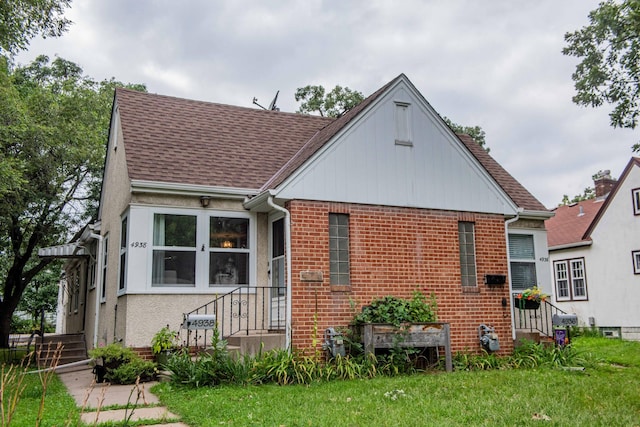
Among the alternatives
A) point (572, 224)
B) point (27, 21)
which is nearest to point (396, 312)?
point (27, 21)

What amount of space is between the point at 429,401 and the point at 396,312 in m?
2.98

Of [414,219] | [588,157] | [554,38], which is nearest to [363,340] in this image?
[414,219]

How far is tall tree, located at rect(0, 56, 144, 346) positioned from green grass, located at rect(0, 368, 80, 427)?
9274 mm

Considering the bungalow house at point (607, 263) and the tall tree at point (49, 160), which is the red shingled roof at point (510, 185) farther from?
the tall tree at point (49, 160)

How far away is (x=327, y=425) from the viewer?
5691 millimetres

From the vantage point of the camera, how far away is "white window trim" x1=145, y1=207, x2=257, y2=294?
34.6ft

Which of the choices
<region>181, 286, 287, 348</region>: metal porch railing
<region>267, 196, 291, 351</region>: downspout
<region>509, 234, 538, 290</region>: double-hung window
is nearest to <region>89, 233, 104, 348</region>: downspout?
<region>181, 286, 287, 348</region>: metal porch railing

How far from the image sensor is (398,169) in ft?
36.1

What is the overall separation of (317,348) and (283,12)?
7.49 metres

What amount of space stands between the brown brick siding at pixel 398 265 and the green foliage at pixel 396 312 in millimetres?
221

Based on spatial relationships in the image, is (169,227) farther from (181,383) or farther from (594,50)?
(594,50)

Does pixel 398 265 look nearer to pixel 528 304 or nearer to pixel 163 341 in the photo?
pixel 528 304

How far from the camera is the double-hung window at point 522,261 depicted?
44.4 feet

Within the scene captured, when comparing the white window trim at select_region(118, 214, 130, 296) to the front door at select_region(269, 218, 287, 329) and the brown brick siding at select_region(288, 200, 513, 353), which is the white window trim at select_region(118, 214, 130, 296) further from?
the brown brick siding at select_region(288, 200, 513, 353)
